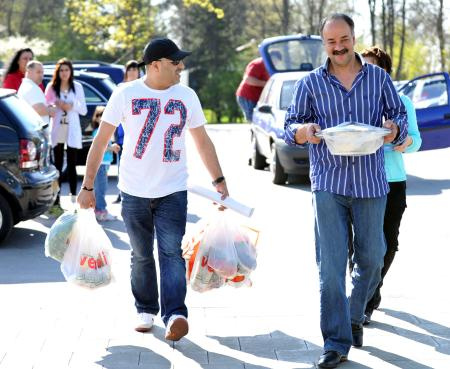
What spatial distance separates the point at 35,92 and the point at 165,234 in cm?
651

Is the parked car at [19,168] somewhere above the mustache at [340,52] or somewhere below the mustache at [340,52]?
below

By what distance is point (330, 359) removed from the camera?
5859 millimetres

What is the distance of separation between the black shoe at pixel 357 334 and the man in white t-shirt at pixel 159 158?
3.06 ft

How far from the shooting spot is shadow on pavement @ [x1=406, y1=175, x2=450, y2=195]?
1495 centimetres

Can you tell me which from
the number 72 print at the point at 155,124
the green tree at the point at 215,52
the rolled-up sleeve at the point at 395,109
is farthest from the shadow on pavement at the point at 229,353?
the green tree at the point at 215,52

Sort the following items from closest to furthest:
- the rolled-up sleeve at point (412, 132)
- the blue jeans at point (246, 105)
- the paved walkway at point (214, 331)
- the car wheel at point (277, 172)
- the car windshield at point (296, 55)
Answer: the paved walkway at point (214, 331) → the rolled-up sleeve at point (412, 132) → the car wheel at point (277, 172) → the blue jeans at point (246, 105) → the car windshield at point (296, 55)

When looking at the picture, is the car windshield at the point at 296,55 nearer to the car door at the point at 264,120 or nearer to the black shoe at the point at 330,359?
the car door at the point at 264,120

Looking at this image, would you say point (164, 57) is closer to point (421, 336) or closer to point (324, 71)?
point (324, 71)

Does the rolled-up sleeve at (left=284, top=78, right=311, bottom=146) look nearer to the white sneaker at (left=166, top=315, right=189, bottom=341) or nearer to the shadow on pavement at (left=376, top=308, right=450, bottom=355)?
the white sneaker at (left=166, top=315, right=189, bottom=341)

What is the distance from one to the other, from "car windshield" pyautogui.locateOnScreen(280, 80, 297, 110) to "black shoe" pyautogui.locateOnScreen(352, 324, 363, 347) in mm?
10460

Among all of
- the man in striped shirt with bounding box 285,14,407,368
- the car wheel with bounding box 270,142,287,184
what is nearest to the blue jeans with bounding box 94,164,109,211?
the car wheel with bounding box 270,142,287,184

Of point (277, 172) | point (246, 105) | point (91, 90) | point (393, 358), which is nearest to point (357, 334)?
point (393, 358)

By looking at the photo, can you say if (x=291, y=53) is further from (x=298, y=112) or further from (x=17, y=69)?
(x=298, y=112)

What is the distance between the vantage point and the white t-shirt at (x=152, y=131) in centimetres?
645
